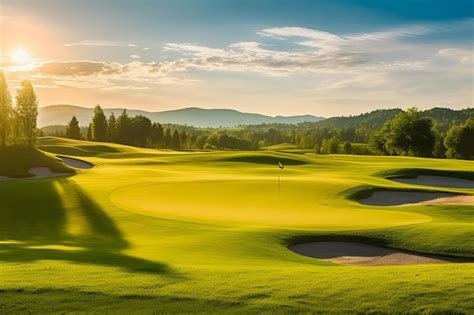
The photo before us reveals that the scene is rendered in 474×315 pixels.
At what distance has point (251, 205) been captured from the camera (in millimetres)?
29875

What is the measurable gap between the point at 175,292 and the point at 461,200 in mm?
28332

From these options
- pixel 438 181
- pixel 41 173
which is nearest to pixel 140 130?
pixel 41 173

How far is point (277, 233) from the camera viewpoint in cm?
2075

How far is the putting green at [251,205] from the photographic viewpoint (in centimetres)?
2409

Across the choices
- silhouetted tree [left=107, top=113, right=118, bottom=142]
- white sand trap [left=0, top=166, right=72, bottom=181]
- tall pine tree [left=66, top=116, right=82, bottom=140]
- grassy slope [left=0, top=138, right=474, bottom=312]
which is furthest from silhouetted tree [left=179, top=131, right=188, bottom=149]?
grassy slope [left=0, top=138, right=474, bottom=312]

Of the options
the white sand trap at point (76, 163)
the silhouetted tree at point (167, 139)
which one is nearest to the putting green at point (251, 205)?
the white sand trap at point (76, 163)

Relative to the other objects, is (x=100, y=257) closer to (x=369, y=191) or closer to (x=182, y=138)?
(x=369, y=191)

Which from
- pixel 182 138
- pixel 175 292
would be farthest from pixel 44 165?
pixel 182 138

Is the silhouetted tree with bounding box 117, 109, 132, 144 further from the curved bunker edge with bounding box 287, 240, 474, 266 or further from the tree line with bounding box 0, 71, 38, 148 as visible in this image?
the curved bunker edge with bounding box 287, 240, 474, 266

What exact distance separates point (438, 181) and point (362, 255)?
110ft

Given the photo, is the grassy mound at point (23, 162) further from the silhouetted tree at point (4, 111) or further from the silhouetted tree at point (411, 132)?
the silhouetted tree at point (411, 132)

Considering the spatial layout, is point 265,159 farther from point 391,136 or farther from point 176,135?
point 176,135

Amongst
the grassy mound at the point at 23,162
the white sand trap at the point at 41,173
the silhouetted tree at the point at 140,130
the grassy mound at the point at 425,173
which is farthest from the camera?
the silhouetted tree at the point at 140,130

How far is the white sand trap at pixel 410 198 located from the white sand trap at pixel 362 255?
45.8 ft
